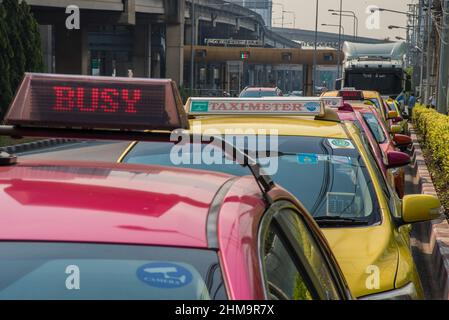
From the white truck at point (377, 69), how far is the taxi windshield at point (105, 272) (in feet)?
121

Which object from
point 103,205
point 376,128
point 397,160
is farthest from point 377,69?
point 103,205

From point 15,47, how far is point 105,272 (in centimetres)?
3331

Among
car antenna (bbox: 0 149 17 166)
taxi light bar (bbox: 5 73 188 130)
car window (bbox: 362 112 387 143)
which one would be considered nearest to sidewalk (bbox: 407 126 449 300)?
car window (bbox: 362 112 387 143)

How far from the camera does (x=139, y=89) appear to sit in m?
3.49

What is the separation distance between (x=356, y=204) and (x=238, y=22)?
10294 centimetres

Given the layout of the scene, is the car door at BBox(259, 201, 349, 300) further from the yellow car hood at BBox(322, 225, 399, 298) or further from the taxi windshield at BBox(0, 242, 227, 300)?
the yellow car hood at BBox(322, 225, 399, 298)

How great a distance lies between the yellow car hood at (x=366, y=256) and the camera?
5.04 meters

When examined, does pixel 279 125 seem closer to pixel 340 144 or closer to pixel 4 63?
pixel 340 144

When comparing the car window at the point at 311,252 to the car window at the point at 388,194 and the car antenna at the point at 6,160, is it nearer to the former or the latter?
the car antenna at the point at 6,160

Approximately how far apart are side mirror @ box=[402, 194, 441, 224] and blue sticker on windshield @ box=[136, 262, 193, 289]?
140 inches

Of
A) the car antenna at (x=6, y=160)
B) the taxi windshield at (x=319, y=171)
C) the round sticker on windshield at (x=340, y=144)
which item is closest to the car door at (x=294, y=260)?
the car antenna at (x=6, y=160)

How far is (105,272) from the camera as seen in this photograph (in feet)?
7.82
